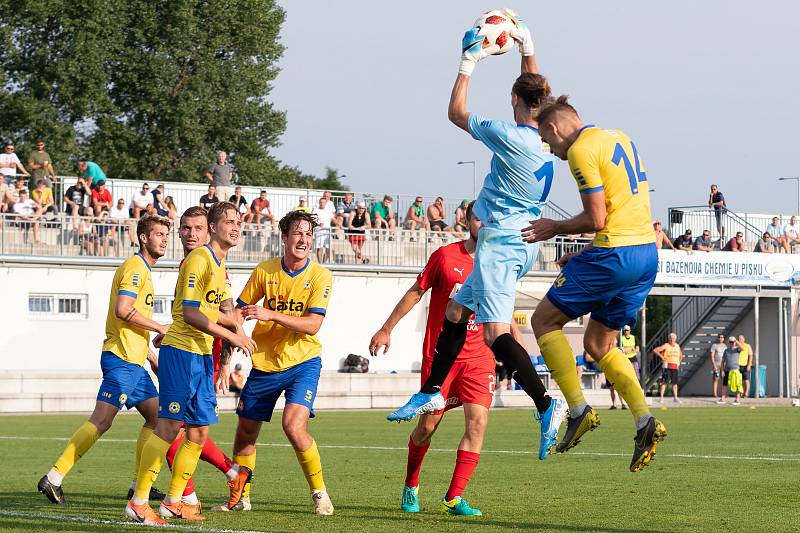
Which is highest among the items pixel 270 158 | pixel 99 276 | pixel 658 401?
pixel 270 158

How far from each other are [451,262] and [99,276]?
2476 cm

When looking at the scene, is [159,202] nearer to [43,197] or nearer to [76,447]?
[43,197]

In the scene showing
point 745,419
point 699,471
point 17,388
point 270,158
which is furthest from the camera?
point 270,158

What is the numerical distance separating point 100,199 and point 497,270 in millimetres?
26727

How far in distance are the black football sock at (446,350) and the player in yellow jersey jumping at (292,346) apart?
86cm

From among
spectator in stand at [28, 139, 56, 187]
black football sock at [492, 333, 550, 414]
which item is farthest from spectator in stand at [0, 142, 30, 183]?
black football sock at [492, 333, 550, 414]

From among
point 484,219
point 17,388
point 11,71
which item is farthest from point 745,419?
point 11,71

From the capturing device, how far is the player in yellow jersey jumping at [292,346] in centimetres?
948

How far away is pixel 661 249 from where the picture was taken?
1547 inches

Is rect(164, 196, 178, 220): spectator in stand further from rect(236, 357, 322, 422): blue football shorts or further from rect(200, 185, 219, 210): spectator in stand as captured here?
rect(236, 357, 322, 422): blue football shorts

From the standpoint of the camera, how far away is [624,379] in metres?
8.38

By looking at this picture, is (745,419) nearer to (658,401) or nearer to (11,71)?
(658,401)

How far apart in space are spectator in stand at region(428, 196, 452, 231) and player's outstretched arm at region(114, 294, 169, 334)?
28.6m

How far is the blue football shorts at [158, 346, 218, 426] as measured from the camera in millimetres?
9156
